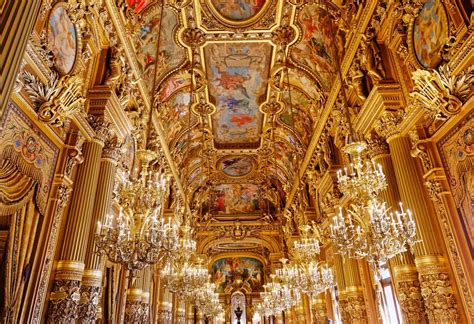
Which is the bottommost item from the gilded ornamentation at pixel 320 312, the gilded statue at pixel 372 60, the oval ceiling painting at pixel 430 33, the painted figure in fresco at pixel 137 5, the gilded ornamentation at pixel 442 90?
the gilded ornamentation at pixel 320 312

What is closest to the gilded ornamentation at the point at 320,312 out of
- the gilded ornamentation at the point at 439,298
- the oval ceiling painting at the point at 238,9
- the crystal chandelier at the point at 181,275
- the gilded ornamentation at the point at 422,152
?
the crystal chandelier at the point at 181,275

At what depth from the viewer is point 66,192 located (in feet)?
20.3

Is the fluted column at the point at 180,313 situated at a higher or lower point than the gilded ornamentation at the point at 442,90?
lower

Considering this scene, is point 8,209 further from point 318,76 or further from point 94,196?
point 318,76

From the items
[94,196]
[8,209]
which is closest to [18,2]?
[8,209]

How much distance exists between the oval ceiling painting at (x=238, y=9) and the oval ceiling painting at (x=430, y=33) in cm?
478

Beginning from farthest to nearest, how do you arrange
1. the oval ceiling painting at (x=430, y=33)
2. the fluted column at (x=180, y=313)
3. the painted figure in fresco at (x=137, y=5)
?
1. the fluted column at (x=180, y=313)
2. the painted figure in fresco at (x=137, y=5)
3. the oval ceiling painting at (x=430, y=33)

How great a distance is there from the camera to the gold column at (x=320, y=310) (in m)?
13.6

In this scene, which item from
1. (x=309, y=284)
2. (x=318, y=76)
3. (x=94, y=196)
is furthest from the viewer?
(x=318, y=76)

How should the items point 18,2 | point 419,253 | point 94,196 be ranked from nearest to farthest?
point 18,2 → point 419,253 → point 94,196

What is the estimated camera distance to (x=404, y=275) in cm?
652

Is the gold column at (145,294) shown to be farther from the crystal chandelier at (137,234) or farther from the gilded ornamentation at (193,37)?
the gilded ornamentation at (193,37)

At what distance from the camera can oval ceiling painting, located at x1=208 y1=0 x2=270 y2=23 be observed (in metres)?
10.1

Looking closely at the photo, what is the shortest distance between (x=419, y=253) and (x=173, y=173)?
11.0m
